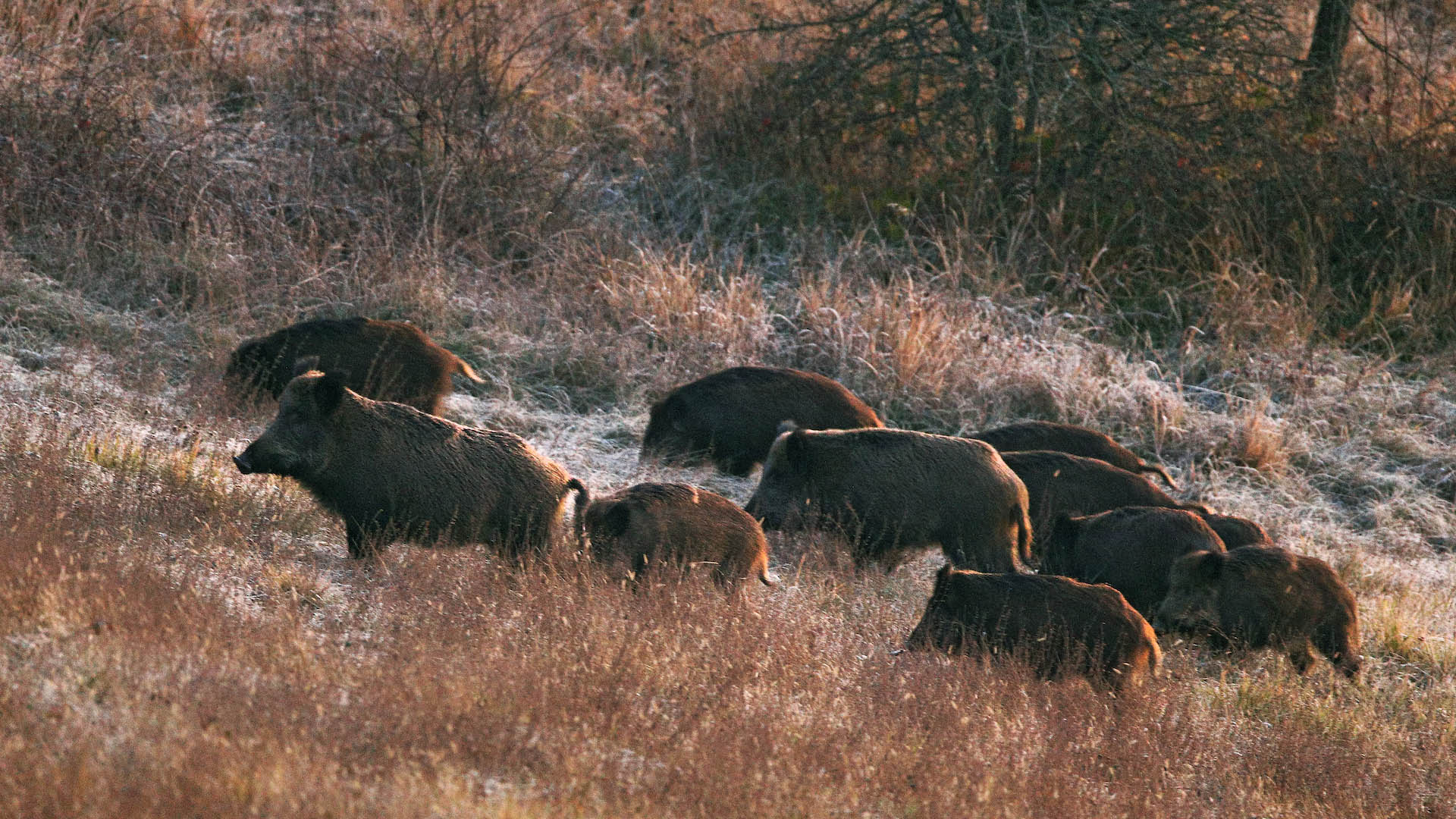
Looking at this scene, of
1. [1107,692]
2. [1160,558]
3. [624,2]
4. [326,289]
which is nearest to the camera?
[1107,692]

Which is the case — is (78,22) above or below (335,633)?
above

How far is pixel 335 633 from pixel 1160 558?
155 inches

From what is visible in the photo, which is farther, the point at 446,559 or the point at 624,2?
the point at 624,2

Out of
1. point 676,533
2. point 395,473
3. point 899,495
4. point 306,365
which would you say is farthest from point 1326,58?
point 395,473

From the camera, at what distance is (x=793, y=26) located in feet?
43.9

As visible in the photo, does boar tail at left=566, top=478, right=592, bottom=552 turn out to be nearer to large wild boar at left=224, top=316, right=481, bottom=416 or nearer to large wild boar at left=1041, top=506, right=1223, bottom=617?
large wild boar at left=224, top=316, right=481, bottom=416

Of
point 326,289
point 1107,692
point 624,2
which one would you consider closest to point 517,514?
point 1107,692

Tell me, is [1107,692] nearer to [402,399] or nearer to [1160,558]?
[1160,558]

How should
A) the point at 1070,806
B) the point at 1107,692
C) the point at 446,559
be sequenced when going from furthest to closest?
the point at 446,559
the point at 1107,692
the point at 1070,806

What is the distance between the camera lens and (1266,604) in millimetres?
6520

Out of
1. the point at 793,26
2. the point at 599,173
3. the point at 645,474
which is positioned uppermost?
the point at 793,26

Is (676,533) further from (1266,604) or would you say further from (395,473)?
(1266,604)

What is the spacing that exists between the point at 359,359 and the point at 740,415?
2.26 m

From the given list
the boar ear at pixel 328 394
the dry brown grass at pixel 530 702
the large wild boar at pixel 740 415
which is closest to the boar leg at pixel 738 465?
the large wild boar at pixel 740 415
